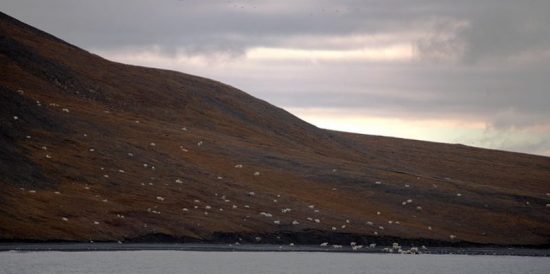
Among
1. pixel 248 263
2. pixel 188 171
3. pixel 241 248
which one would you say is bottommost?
pixel 248 263

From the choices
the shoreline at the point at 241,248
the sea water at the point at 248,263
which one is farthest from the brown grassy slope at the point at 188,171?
the sea water at the point at 248,263

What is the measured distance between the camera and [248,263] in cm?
9050

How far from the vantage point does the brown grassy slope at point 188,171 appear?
A: 379ft

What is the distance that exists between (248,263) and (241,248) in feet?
57.7

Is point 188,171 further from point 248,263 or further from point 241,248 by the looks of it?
point 248,263

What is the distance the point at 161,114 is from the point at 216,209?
50249 mm

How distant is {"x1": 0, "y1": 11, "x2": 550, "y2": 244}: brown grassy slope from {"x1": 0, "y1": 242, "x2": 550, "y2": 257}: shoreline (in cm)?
291

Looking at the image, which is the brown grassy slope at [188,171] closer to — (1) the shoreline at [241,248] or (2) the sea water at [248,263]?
(1) the shoreline at [241,248]

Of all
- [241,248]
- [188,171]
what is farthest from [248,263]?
[188,171]

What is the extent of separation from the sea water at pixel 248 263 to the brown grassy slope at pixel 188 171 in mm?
12232

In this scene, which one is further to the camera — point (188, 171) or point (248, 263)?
point (188, 171)

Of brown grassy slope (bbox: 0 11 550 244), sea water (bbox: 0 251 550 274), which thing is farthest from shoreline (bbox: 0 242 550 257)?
brown grassy slope (bbox: 0 11 550 244)

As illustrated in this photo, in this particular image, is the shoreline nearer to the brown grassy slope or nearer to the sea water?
the sea water

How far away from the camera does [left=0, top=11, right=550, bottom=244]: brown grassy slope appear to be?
11550cm
